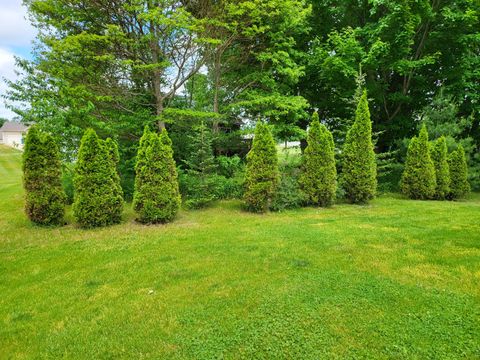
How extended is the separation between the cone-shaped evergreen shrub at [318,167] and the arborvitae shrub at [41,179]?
5.30m

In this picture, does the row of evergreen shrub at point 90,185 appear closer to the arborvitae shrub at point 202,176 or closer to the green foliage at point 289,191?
the arborvitae shrub at point 202,176

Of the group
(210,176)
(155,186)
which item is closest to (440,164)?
(210,176)

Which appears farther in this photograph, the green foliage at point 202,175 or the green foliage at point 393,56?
the green foliage at point 393,56

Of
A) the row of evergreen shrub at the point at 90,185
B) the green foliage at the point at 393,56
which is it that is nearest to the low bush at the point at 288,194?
the row of evergreen shrub at the point at 90,185

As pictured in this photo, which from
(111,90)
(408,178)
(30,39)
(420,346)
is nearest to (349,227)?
(420,346)

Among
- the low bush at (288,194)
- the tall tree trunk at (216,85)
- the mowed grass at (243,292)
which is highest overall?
the tall tree trunk at (216,85)

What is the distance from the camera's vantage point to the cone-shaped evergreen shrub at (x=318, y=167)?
7430 mm

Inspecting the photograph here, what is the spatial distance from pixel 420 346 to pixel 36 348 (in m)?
2.90

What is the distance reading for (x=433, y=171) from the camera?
28.3 feet

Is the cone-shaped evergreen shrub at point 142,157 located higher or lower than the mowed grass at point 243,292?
higher

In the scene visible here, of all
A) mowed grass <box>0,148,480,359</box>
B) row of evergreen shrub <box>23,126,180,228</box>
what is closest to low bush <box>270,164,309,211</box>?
mowed grass <box>0,148,480,359</box>

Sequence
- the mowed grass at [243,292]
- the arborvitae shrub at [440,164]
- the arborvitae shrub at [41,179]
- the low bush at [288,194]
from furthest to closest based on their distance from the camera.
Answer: the arborvitae shrub at [440,164], the low bush at [288,194], the arborvitae shrub at [41,179], the mowed grass at [243,292]

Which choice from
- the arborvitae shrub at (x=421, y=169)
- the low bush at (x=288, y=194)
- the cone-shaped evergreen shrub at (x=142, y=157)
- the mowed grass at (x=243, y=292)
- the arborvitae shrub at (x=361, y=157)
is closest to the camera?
the mowed grass at (x=243, y=292)

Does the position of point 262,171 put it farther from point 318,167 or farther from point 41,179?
point 41,179
